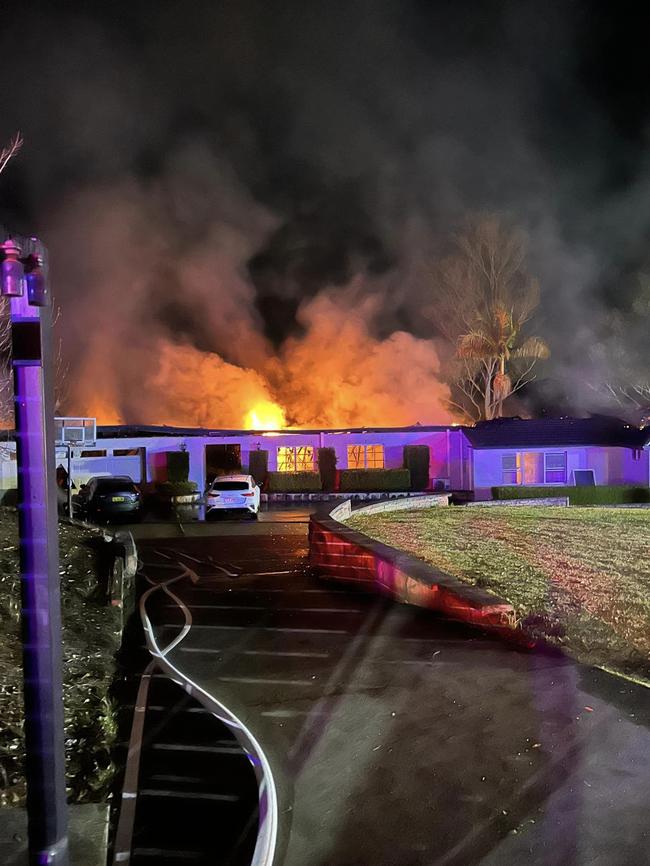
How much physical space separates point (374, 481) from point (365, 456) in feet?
7.43

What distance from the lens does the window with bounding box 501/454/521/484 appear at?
28.9m

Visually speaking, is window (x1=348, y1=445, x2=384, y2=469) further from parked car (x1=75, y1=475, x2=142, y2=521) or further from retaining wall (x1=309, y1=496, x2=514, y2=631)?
retaining wall (x1=309, y1=496, x2=514, y2=631)

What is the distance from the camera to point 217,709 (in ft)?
15.6

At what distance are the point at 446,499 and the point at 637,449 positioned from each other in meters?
10.0

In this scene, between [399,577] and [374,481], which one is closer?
[399,577]

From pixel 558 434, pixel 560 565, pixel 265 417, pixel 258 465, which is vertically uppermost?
pixel 265 417

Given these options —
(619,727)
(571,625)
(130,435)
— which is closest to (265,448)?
(130,435)

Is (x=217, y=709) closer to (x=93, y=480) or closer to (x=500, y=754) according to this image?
(x=500, y=754)

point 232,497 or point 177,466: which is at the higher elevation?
point 177,466

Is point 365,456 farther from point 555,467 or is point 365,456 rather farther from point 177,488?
point 177,488

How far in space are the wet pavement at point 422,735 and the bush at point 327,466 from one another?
22.2 m

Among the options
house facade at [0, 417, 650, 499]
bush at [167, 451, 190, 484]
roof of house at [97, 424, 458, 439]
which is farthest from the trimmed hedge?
bush at [167, 451, 190, 484]

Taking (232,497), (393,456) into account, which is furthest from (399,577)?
(393,456)

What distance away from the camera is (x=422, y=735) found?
13.9 feet
